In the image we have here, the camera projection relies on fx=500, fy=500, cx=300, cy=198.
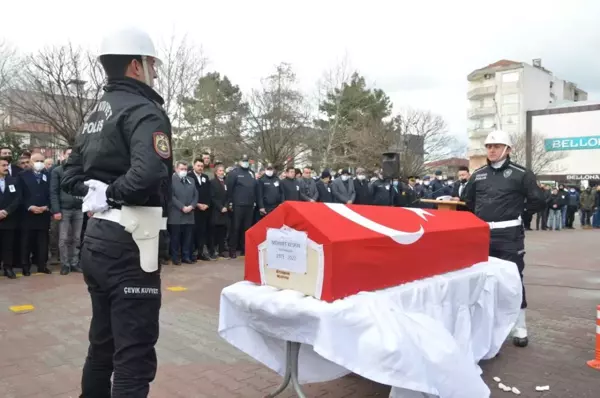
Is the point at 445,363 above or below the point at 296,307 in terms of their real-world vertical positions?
below

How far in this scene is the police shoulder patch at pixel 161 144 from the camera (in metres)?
2.39

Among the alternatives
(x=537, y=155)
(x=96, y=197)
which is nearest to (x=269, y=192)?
(x=96, y=197)

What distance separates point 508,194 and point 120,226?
387 centimetres

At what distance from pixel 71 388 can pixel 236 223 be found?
7.18 metres

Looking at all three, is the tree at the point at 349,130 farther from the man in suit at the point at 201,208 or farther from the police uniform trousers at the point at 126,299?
the police uniform trousers at the point at 126,299


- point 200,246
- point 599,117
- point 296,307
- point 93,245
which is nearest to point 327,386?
point 296,307

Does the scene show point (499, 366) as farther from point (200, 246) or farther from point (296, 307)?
point (200, 246)

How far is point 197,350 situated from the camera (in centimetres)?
464

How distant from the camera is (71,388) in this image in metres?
3.71

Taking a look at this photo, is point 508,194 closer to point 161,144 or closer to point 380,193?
point 161,144

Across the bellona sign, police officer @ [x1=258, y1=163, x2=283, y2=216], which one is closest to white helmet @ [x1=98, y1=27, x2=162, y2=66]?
police officer @ [x1=258, y1=163, x2=283, y2=216]

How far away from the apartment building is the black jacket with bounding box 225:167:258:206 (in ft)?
205

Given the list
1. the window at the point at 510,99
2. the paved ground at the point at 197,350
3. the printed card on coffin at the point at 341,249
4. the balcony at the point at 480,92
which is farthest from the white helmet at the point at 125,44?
the balcony at the point at 480,92

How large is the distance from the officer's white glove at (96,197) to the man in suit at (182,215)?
23.4 feet
